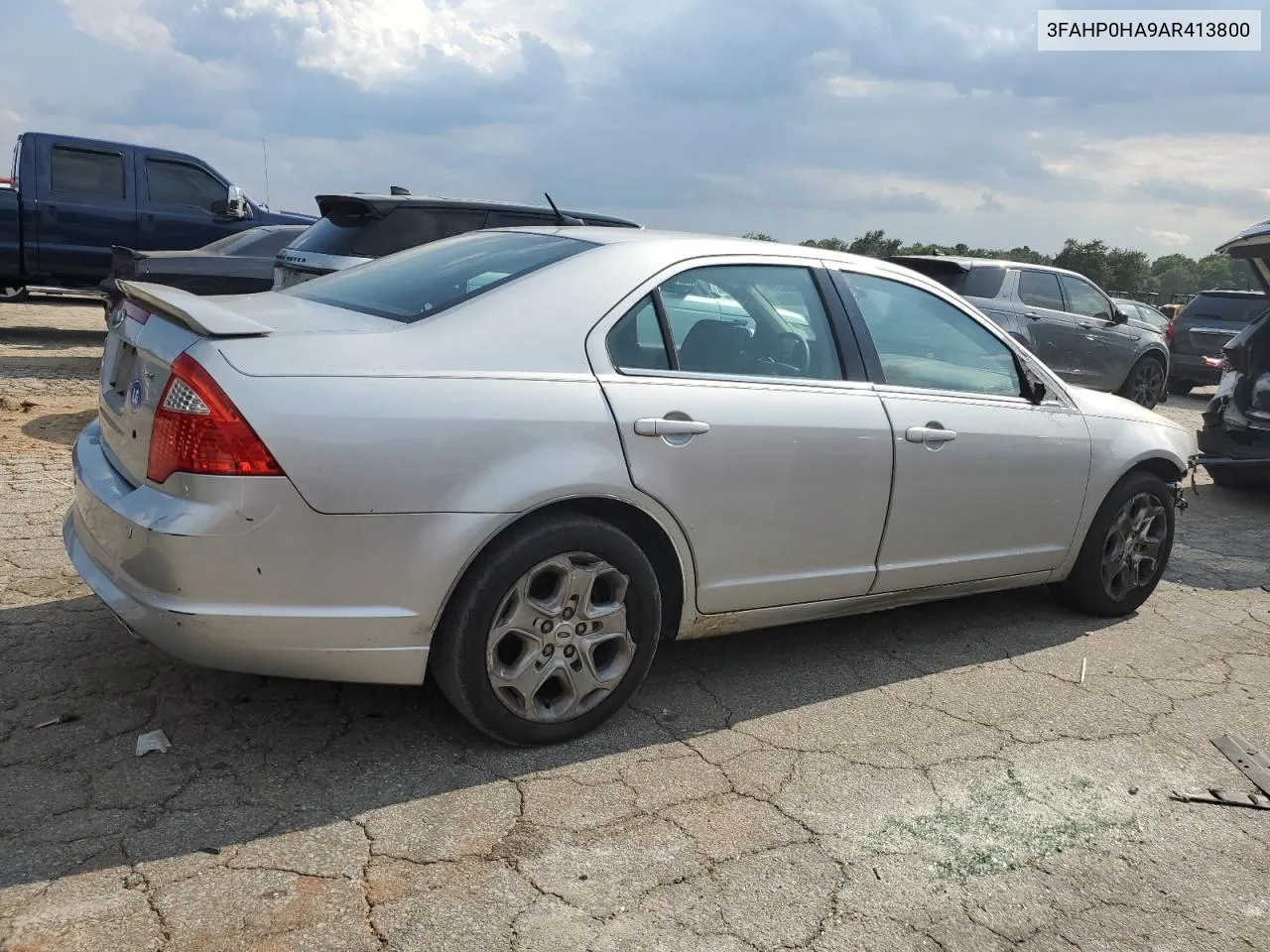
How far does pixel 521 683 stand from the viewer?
3.20 meters

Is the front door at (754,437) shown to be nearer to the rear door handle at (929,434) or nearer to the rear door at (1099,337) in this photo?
the rear door handle at (929,434)

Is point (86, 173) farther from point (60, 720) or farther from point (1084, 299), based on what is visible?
point (1084, 299)

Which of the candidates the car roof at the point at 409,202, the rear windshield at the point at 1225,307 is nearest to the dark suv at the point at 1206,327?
the rear windshield at the point at 1225,307

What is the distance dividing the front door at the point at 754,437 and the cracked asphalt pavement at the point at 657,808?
50 cm

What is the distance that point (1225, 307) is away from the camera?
49.5 ft

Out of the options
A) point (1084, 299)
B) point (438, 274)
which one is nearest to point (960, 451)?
point (438, 274)

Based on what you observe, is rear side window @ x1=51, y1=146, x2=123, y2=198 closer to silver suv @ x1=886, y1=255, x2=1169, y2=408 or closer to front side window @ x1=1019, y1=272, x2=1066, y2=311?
silver suv @ x1=886, y1=255, x2=1169, y2=408

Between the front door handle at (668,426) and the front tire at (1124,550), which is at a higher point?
the front door handle at (668,426)

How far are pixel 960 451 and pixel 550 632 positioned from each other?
69.3 inches

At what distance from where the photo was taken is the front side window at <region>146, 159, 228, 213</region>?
12727 millimetres

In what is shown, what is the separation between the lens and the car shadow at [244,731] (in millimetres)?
2752

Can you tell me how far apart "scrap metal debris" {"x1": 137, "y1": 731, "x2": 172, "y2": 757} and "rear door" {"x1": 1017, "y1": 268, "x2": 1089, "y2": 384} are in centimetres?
982


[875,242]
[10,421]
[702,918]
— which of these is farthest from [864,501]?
[875,242]

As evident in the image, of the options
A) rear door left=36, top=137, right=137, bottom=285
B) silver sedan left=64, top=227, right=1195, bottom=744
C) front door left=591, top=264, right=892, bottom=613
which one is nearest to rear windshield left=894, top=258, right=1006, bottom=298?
silver sedan left=64, top=227, right=1195, bottom=744
